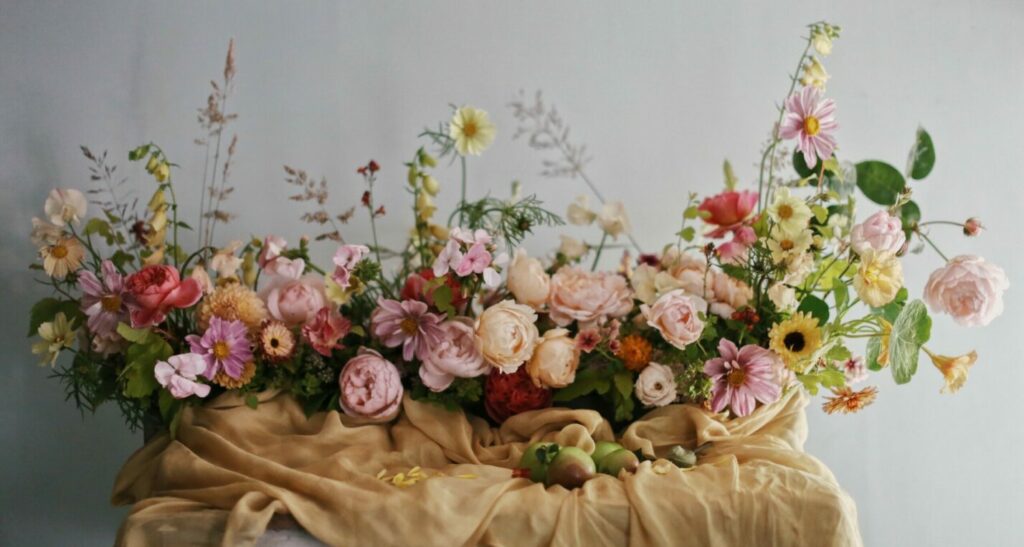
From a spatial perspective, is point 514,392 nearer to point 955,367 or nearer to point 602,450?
point 602,450

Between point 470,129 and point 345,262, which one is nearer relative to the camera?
point 345,262

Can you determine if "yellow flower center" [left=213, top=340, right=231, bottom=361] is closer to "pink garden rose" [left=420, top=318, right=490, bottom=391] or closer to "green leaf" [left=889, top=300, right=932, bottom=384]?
"pink garden rose" [left=420, top=318, right=490, bottom=391]

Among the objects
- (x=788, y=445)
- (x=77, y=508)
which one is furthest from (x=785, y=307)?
(x=77, y=508)

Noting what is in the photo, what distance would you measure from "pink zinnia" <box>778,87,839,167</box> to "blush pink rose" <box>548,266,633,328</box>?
1.36 ft

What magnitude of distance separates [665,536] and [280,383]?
727 mm

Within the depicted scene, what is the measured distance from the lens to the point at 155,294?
1.61 metres

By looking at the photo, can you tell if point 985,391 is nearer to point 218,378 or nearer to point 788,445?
point 788,445

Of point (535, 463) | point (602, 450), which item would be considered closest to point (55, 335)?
point (535, 463)

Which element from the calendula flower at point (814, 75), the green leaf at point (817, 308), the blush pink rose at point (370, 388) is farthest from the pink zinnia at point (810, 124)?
the blush pink rose at point (370, 388)

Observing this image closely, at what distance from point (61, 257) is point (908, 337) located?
1521 millimetres

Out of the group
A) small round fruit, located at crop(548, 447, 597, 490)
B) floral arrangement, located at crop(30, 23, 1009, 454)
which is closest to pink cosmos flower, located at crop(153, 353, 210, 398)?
floral arrangement, located at crop(30, 23, 1009, 454)

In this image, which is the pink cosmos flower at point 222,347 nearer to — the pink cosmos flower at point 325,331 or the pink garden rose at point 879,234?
the pink cosmos flower at point 325,331

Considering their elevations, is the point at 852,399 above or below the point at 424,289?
below

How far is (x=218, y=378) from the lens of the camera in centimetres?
164
